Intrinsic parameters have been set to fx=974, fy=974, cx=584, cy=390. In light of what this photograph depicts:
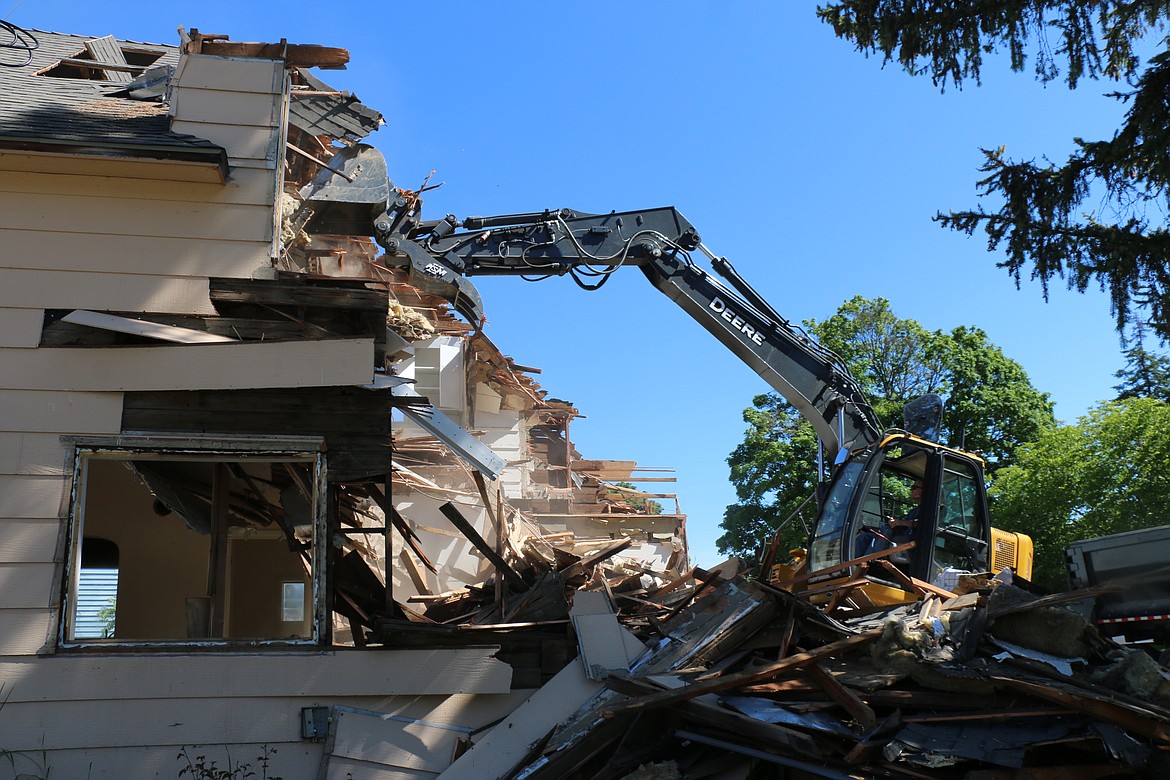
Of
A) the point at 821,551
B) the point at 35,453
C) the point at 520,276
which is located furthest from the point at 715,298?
the point at 35,453

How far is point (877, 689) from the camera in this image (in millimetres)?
5961

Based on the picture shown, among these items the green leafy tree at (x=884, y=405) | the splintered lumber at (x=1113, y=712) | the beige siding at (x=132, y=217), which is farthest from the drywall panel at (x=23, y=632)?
the green leafy tree at (x=884, y=405)

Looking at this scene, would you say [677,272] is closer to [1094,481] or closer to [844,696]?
[844,696]

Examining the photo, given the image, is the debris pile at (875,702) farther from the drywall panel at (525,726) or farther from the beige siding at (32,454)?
the beige siding at (32,454)

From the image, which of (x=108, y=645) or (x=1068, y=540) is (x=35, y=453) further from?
(x=1068, y=540)

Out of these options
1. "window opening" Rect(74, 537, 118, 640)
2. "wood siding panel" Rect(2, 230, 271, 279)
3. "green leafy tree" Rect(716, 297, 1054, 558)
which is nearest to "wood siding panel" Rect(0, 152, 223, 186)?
"wood siding panel" Rect(2, 230, 271, 279)

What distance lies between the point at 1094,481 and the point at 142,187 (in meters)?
18.4

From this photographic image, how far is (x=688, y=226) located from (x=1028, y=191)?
4513 millimetres

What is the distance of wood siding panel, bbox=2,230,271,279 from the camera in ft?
23.6

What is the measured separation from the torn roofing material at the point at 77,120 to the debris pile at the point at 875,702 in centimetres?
485

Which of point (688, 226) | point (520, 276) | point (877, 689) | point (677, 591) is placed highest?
point (688, 226)

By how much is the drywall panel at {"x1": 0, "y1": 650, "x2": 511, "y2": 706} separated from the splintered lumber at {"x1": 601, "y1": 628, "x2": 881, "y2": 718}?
57.1 inches

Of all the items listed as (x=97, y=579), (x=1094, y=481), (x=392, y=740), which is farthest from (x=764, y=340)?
(x=1094, y=481)

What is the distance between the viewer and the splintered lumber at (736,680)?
228 inches
